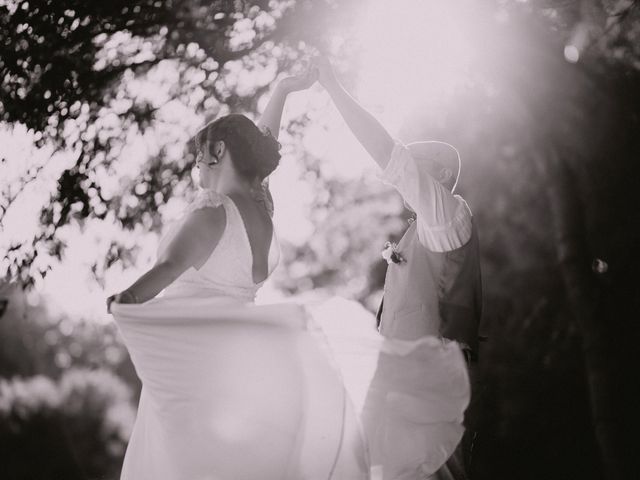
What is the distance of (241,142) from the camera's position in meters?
3.54

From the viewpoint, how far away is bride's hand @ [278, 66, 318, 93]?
13.2 ft

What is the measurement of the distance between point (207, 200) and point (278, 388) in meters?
0.91

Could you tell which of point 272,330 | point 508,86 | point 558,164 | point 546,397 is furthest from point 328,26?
point 546,397

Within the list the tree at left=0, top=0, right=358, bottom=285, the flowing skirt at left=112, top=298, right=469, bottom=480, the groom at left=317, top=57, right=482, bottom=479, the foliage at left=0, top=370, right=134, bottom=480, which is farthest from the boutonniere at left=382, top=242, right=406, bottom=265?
the foliage at left=0, top=370, right=134, bottom=480

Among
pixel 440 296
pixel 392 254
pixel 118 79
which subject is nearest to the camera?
pixel 440 296

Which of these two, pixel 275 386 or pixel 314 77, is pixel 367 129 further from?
pixel 275 386

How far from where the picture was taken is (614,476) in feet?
18.7

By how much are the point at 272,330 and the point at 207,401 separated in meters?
0.38

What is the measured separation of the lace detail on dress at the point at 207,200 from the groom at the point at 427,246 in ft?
2.70

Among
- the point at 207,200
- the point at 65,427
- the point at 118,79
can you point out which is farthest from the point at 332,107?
the point at 65,427

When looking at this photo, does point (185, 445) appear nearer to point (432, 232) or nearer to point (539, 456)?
point (432, 232)

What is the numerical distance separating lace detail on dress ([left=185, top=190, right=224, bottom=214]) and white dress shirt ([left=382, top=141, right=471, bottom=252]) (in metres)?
0.86

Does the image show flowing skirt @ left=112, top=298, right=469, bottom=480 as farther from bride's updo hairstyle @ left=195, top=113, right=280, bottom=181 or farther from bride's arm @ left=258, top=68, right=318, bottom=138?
bride's arm @ left=258, top=68, right=318, bottom=138

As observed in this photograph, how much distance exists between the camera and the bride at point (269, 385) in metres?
2.86
